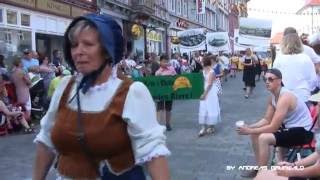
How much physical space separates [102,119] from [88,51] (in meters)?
0.30

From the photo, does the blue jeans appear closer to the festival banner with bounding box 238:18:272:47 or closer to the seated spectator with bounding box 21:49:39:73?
the seated spectator with bounding box 21:49:39:73

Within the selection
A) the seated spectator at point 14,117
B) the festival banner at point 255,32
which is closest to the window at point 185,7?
the festival banner at point 255,32

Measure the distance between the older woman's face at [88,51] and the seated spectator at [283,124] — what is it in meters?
3.28

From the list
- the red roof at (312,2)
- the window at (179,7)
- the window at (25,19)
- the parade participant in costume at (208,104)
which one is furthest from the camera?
the red roof at (312,2)

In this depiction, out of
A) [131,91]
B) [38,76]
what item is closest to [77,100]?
[131,91]

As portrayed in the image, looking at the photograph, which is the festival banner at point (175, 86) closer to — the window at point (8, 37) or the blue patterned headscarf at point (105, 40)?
the window at point (8, 37)

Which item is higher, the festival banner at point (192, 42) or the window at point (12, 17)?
the window at point (12, 17)

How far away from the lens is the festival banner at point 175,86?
11.5 m

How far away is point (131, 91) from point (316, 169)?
5.96 ft

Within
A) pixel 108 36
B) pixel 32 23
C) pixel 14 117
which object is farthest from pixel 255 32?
pixel 108 36

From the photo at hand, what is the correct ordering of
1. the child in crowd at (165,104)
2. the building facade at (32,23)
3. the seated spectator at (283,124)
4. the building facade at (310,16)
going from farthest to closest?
the building facade at (310,16)
the building facade at (32,23)
the child in crowd at (165,104)
the seated spectator at (283,124)

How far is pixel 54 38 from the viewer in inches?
861

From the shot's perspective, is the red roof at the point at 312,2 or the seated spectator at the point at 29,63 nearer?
the seated spectator at the point at 29,63

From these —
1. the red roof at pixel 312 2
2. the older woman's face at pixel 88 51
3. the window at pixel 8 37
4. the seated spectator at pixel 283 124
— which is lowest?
the seated spectator at pixel 283 124
